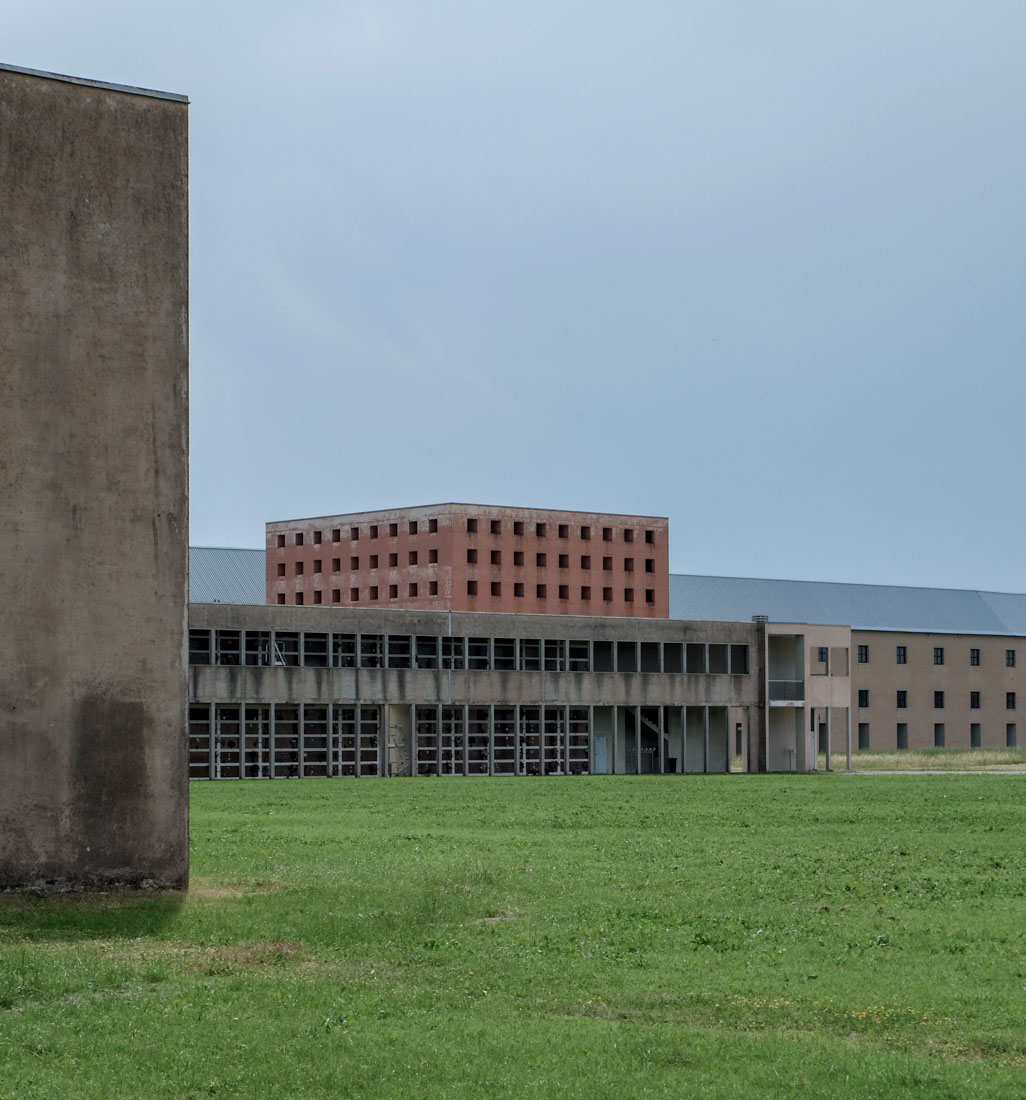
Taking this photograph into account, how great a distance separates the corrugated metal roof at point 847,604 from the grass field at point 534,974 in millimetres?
103389

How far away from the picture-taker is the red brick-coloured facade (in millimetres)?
106000

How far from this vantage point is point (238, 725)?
208 feet

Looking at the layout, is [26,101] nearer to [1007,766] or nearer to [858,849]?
[858,849]

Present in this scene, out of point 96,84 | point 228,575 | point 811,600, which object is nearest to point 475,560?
point 228,575

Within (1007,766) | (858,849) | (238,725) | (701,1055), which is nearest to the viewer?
(701,1055)

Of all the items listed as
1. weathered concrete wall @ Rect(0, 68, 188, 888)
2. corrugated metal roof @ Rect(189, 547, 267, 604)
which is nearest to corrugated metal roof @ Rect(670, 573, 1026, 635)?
corrugated metal roof @ Rect(189, 547, 267, 604)

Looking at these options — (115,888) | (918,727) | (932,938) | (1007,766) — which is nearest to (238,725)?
(1007,766)

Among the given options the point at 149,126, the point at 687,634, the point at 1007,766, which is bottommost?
the point at 1007,766

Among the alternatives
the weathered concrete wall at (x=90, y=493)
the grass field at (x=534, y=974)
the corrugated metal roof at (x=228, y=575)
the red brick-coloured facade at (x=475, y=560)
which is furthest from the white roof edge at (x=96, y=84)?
the corrugated metal roof at (x=228, y=575)

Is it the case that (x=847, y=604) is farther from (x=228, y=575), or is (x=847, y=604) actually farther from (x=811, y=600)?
(x=228, y=575)

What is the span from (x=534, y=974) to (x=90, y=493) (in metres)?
9.31

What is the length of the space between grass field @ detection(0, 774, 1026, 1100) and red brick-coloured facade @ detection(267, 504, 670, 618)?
77706 millimetres

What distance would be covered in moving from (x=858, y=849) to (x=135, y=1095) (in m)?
18.4

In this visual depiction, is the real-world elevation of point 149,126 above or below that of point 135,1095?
above
